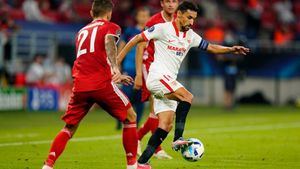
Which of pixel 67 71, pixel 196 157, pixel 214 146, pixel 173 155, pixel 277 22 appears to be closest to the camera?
pixel 196 157

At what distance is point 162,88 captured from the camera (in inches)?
454

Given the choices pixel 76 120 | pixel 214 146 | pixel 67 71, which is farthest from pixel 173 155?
pixel 67 71

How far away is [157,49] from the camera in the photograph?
11.7 metres

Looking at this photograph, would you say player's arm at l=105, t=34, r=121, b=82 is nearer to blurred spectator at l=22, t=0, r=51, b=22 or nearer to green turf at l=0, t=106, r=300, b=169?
green turf at l=0, t=106, r=300, b=169

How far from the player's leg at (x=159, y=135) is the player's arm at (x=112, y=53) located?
1.27 meters

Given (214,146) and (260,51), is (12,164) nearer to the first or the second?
(214,146)

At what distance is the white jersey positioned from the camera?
38.1ft

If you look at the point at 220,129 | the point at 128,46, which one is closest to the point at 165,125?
the point at 128,46

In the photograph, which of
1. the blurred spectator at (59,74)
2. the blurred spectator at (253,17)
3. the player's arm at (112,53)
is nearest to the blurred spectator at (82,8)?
the blurred spectator at (59,74)

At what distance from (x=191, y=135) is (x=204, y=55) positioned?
1408 cm

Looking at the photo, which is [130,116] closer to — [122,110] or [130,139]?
[122,110]

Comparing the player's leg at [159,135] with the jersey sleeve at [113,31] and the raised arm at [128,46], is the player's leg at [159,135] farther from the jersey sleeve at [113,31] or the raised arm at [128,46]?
the jersey sleeve at [113,31]

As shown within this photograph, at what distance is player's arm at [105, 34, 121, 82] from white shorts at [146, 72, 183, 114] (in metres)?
1.32

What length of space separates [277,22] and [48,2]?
37.9ft
